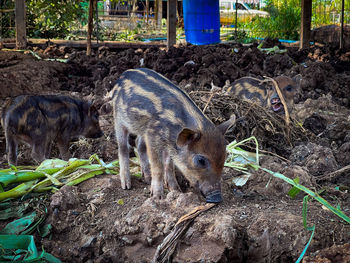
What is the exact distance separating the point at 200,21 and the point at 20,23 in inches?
250

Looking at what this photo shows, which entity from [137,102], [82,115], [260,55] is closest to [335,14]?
[260,55]

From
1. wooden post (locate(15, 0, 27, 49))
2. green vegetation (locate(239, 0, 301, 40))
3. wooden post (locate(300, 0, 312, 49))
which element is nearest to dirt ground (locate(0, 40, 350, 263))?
wooden post (locate(15, 0, 27, 49))

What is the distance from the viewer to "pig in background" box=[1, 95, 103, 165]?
568 cm

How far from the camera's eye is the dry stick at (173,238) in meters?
3.34

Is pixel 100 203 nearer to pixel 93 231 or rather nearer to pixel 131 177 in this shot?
pixel 93 231

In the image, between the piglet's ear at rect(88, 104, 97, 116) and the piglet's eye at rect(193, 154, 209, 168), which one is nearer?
the piglet's eye at rect(193, 154, 209, 168)

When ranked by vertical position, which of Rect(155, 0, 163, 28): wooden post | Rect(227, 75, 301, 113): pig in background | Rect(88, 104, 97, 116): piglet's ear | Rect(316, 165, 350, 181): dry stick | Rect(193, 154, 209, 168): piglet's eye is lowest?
Rect(316, 165, 350, 181): dry stick

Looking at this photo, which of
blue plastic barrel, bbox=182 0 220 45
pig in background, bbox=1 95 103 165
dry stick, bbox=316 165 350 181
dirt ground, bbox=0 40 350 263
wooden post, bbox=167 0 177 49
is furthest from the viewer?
blue plastic barrel, bbox=182 0 220 45

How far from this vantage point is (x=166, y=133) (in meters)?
4.21

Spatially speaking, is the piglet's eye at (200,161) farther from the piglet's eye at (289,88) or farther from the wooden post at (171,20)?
the wooden post at (171,20)

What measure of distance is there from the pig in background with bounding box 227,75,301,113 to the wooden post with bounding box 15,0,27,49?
644cm

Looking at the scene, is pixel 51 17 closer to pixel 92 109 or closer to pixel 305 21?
pixel 305 21

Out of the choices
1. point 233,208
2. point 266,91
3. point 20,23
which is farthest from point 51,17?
point 233,208

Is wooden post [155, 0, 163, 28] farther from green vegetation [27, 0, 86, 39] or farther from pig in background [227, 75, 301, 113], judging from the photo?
pig in background [227, 75, 301, 113]
